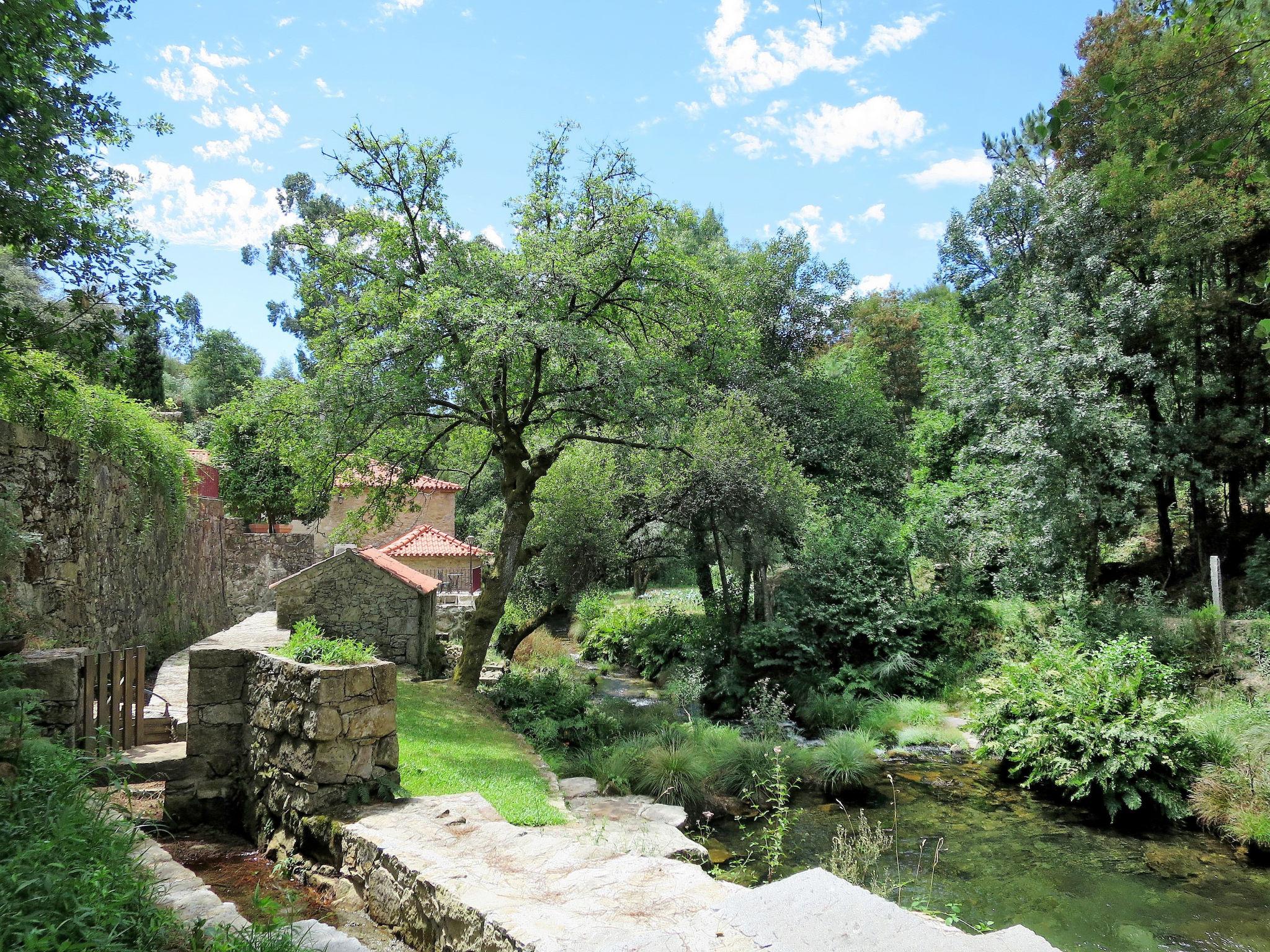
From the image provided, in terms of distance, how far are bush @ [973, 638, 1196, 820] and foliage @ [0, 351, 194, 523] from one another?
11.8 m

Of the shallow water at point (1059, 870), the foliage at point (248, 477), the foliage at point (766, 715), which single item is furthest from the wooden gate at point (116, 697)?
Answer: the foliage at point (248, 477)

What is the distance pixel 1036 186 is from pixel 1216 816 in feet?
55.9

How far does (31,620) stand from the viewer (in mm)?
7266

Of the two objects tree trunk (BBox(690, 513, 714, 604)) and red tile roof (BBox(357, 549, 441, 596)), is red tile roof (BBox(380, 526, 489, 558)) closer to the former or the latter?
tree trunk (BBox(690, 513, 714, 604))

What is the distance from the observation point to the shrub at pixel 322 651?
595cm

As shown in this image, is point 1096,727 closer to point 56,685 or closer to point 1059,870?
point 1059,870

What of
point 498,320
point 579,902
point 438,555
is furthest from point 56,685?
point 438,555

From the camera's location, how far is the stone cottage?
38.0 feet

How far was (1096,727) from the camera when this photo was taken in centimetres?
987

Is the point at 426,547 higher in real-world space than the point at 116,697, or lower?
higher

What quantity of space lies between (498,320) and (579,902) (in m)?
7.29

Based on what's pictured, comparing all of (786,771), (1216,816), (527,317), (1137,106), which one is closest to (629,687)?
(786,771)

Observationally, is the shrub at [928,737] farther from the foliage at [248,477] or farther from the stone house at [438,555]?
the foliage at [248,477]

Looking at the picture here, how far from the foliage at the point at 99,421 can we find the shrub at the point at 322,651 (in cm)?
291
